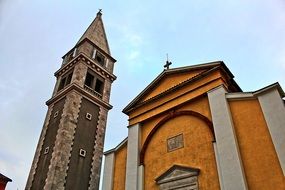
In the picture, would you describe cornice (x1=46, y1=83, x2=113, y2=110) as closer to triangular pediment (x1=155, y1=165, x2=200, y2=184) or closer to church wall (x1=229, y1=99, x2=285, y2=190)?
triangular pediment (x1=155, y1=165, x2=200, y2=184)

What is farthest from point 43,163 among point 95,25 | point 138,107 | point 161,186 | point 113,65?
point 95,25

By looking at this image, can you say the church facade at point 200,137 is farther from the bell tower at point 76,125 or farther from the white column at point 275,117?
the bell tower at point 76,125

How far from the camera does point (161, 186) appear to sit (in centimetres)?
1026

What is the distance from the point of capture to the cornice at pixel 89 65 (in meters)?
24.0

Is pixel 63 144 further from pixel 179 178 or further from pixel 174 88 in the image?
pixel 179 178

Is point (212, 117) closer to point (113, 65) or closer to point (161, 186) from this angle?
point (161, 186)

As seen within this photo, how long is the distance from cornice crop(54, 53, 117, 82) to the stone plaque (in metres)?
15.5

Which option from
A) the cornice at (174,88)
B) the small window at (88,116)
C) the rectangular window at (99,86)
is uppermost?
the rectangular window at (99,86)

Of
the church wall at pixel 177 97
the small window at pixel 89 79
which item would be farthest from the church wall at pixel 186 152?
the small window at pixel 89 79

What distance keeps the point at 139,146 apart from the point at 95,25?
74.0 ft

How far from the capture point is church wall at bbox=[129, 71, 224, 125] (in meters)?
11.0

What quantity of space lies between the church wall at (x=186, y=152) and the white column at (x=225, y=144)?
1.54 ft

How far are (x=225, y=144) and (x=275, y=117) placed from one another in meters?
1.91

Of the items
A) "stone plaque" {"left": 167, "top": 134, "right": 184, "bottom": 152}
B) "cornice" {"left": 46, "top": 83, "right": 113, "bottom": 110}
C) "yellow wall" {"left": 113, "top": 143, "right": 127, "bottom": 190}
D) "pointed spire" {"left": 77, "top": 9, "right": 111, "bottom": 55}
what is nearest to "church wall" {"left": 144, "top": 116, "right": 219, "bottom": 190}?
"stone plaque" {"left": 167, "top": 134, "right": 184, "bottom": 152}
